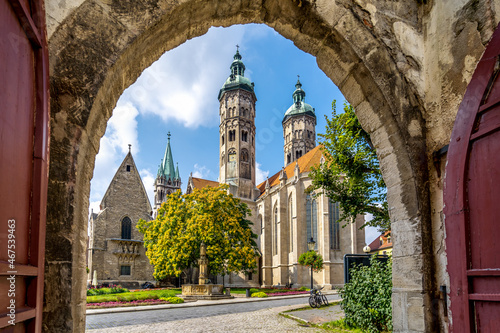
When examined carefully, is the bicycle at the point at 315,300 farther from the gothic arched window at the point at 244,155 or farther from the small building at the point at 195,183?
the small building at the point at 195,183

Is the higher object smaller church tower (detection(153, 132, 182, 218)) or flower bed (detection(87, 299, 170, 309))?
smaller church tower (detection(153, 132, 182, 218))

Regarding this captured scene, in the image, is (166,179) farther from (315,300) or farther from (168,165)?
(315,300)

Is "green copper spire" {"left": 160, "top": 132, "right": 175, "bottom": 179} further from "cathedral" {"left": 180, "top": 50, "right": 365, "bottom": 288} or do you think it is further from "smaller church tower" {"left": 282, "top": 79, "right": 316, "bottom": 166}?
"smaller church tower" {"left": 282, "top": 79, "right": 316, "bottom": 166}

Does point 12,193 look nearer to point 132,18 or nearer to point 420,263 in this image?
point 132,18

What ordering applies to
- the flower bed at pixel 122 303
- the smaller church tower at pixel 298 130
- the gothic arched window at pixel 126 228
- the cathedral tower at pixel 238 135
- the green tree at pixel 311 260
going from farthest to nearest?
the smaller church tower at pixel 298 130, the cathedral tower at pixel 238 135, the gothic arched window at pixel 126 228, the green tree at pixel 311 260, the flower bed at pixel 122 303

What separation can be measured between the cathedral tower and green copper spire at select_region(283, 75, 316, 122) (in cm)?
1115

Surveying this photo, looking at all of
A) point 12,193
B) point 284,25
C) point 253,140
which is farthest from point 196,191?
point 253,140

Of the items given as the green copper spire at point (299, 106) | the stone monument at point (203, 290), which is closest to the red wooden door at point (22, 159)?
the stone monument at point (203, 290)

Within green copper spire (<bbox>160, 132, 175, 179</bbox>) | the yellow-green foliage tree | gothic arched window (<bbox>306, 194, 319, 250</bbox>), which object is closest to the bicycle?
the yellow-green foliage tree

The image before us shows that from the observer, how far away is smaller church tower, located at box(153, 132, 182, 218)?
6225 cm

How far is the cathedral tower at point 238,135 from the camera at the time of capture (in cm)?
4497

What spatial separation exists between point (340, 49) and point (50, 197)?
2.80m

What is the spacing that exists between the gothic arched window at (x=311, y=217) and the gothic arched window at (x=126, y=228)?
1634cm

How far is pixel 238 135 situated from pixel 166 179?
2261cm
